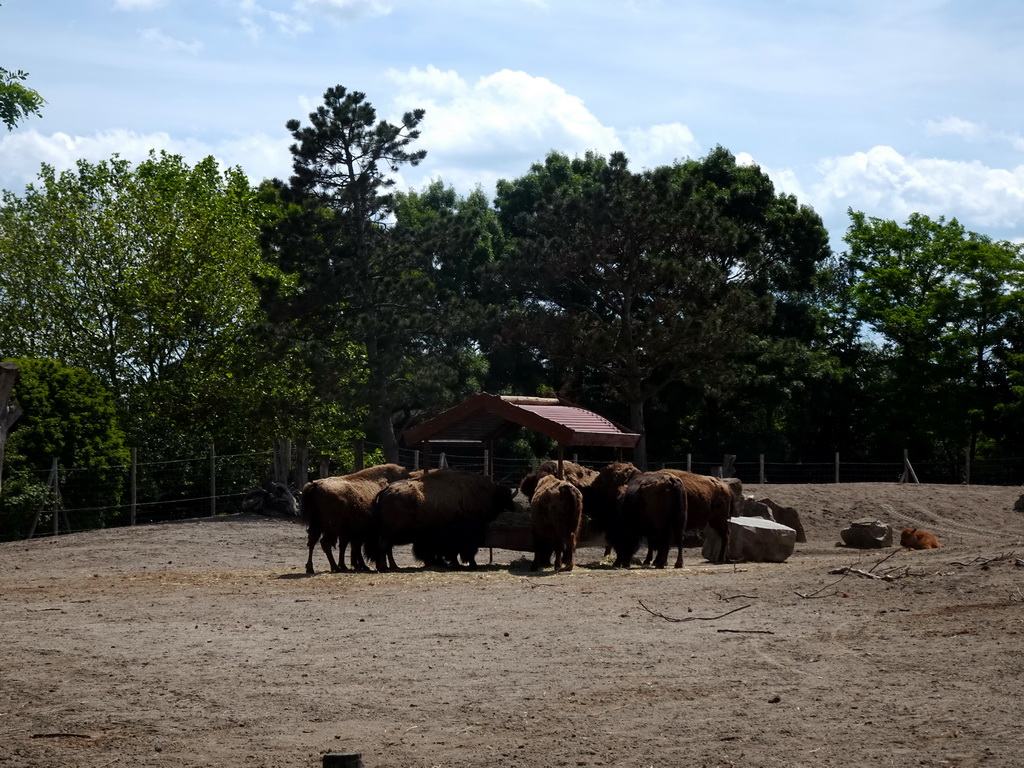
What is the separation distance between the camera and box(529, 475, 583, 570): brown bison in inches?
665

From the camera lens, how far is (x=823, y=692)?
7.50 meters

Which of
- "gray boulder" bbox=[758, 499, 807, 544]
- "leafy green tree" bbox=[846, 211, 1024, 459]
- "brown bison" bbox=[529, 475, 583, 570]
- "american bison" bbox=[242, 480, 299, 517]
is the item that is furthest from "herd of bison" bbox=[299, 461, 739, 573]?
"leafy green tree" bbox=[846, 211, 1024, 459]

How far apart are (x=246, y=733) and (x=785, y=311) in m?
40.8

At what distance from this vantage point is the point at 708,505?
19094 mm

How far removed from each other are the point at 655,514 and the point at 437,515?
3161 millimetres

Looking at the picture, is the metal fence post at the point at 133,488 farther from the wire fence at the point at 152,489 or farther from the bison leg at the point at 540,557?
the bison leg at the point at 540,557

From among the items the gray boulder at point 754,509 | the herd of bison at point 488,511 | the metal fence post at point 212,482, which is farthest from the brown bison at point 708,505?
the metal fence post at point 212,482

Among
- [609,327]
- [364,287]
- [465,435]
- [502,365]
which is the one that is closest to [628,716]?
[465,435]

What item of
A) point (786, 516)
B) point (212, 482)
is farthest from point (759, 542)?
point (212, 482)

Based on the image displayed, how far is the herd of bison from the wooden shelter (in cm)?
61

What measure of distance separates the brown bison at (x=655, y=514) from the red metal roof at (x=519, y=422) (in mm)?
1251

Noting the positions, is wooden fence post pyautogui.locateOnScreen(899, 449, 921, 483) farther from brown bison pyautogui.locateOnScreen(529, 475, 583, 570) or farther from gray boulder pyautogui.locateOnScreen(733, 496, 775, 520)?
brown bison pyautogui.locateOnScreen(529, 475, 583, 570)

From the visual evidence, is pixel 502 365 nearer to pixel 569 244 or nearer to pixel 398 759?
pixel 569 244

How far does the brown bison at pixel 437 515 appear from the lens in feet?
→ 57.9
